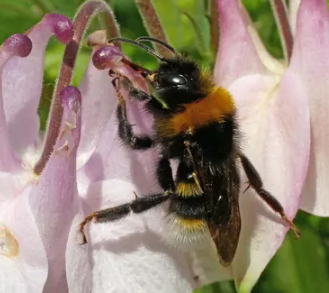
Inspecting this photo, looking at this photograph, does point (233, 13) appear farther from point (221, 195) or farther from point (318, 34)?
point (221, 195)

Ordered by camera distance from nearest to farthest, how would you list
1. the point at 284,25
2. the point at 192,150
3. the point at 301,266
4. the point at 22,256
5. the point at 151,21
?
the point at 22,256 → the point at 192,150 → the point at 284,25 → the point at 151,21 → the point at 301,266

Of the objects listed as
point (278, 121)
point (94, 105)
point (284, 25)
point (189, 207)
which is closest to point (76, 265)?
point (189, 207)

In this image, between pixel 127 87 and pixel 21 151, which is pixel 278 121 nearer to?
pixel 127 87

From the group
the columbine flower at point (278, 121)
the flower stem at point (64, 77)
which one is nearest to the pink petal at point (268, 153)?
→ the columbine flower at point (278, 121)

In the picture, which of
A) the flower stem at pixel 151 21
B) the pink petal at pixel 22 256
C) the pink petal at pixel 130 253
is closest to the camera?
the pink petal at pixel 22 256

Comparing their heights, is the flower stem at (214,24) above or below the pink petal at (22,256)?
above

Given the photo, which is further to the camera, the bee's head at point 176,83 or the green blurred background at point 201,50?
the green blurred background at point 201,50

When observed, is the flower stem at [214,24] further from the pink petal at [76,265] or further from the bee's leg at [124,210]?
the pink petal at [76,265]

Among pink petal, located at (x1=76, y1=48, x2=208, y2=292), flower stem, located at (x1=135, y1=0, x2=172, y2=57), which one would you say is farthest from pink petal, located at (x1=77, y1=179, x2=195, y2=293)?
flower stem, located at (x1=135, y1=0, x2=172, y2=57)
